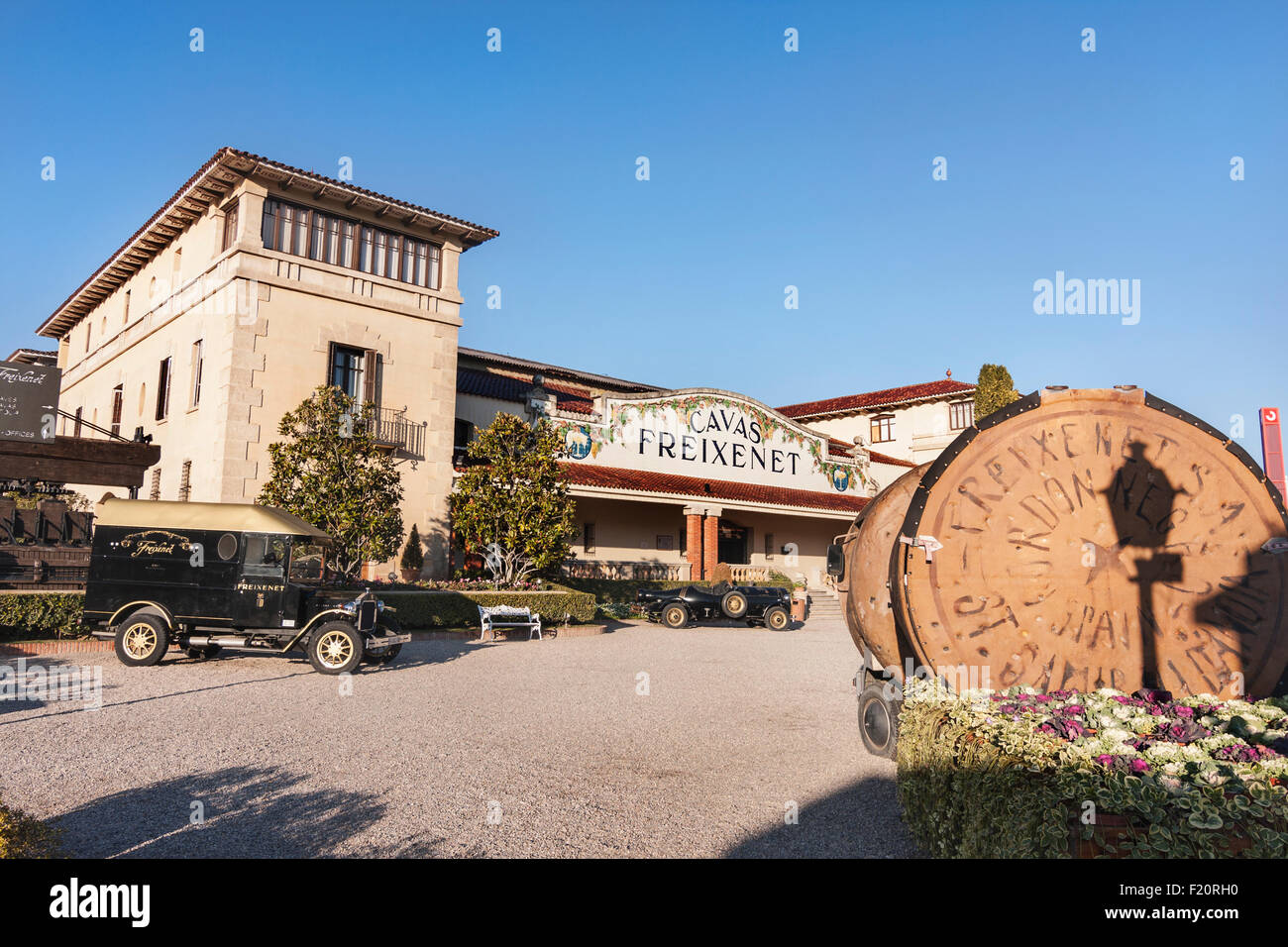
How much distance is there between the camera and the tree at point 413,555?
2183 cm

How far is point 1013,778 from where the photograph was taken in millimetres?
3979

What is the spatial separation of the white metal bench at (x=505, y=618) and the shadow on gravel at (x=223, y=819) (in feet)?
36.6

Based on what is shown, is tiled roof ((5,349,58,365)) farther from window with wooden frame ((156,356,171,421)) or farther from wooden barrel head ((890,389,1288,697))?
wooden barrel head ((890,389,1288,697))

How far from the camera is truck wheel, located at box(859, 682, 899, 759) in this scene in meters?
6.94

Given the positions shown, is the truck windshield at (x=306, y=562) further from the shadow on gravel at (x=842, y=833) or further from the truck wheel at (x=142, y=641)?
the shadow on gravel at (x=842, y=833)

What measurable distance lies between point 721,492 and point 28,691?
2153 centimetres

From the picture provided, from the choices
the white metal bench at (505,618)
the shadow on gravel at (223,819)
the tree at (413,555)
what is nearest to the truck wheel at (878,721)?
the shadow on gravel at (223,819)

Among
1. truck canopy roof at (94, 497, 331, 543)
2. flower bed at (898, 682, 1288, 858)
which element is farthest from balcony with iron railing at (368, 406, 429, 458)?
flower bed at (898, 682, 1288, 858)

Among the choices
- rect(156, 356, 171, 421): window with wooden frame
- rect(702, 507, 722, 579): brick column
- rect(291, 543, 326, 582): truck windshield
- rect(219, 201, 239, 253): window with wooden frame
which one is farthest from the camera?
rect(702, 507, 722, 579): brick column

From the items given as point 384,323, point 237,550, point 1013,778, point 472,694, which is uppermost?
point 384,323

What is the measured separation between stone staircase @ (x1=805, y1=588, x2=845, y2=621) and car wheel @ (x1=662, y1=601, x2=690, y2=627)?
20.8 ft

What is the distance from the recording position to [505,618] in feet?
62.2

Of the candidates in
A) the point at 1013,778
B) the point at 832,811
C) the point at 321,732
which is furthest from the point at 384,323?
the point at 1013,778
